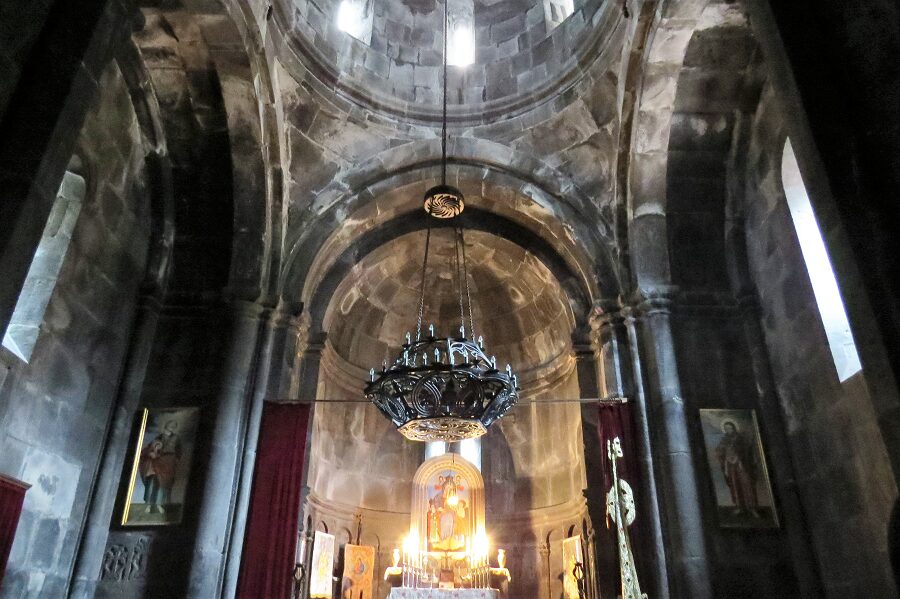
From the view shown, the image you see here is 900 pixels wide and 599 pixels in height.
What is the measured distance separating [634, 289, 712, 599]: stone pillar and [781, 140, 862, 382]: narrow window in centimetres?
187

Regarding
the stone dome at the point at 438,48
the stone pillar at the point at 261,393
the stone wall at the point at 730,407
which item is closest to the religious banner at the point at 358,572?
the stone pillar at the point at 261,393

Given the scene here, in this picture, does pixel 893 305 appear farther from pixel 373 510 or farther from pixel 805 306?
pixel 373 510

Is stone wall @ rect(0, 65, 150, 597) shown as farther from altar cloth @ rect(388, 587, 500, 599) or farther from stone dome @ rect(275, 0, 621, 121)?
altar cloth @ rect(388, 587, 500, 599)

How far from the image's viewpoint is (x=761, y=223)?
909 centimetres

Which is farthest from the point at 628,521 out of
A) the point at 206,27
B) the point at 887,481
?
the point at 206,27

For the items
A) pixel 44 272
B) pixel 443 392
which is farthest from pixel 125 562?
pixel 443 392

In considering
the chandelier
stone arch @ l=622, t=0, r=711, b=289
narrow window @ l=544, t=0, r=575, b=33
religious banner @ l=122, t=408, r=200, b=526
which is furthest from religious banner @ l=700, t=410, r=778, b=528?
narrow window @ l=544, t=0, r=575, b=33

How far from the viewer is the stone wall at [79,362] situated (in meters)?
7.00

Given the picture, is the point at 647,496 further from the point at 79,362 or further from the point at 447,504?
the point at 79,362

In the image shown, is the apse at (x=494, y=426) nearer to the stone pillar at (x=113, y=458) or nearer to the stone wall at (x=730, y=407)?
the stone wall at (x=730, y=407)

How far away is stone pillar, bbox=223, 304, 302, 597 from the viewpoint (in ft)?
26.0

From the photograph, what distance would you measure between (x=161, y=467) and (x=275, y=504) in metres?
1.54

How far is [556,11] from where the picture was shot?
12.0 m

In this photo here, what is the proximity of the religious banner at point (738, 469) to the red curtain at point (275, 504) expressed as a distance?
5.34 meters
